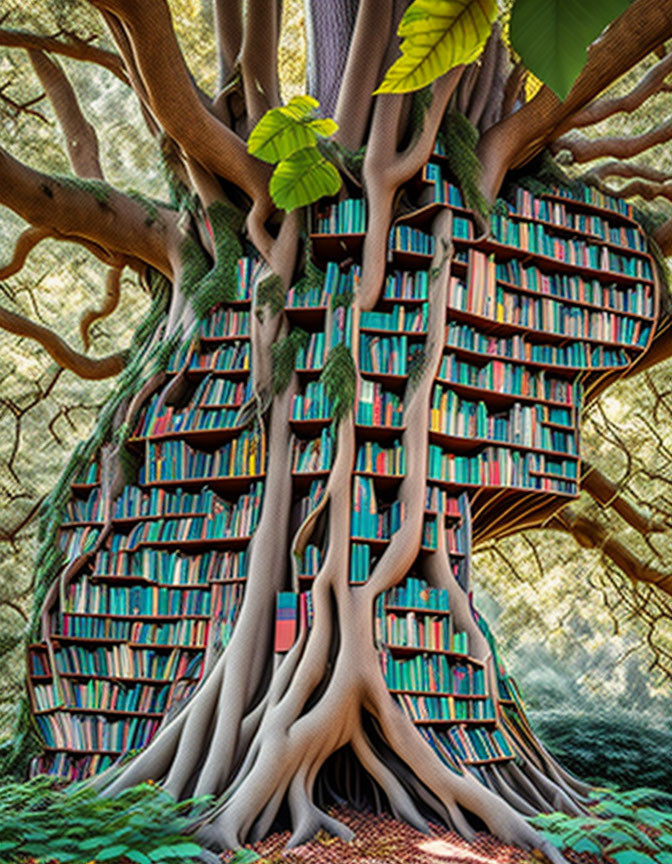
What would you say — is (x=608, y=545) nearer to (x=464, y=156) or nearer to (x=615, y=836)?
(x=464, y=156)

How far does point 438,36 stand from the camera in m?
0.51

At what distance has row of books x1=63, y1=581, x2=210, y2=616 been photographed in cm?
419

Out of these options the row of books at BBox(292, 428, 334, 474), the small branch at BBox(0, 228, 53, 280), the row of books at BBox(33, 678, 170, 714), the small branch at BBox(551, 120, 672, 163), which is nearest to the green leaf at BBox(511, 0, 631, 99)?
the row of books at BBox(292, 428, 334, 474)

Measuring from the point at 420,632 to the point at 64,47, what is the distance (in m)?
4.00

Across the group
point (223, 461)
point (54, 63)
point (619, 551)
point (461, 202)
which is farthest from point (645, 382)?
point (54, 63)

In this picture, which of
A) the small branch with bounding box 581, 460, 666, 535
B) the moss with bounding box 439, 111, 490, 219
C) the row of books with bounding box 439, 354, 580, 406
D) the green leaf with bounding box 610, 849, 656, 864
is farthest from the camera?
the small branch with bounding box 581, 460, 666, 535

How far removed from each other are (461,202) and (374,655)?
7.88ft

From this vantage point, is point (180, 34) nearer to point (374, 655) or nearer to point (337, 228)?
point (337, 228)

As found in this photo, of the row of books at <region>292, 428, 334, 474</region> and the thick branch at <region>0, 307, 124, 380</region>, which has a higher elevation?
the thick branch at <region>0, 307, 124, 380</region>

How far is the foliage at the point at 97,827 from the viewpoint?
8.84 ft

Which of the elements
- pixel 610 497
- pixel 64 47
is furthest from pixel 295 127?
pixel 610 497

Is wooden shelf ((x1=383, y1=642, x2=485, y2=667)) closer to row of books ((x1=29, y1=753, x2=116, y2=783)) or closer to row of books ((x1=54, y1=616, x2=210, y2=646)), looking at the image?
row of books ((x1=54, y1=616, x2=210, y2=646))

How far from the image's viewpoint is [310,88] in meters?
5.18

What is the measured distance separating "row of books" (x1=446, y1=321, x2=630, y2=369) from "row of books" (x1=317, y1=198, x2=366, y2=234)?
688 millimetres
